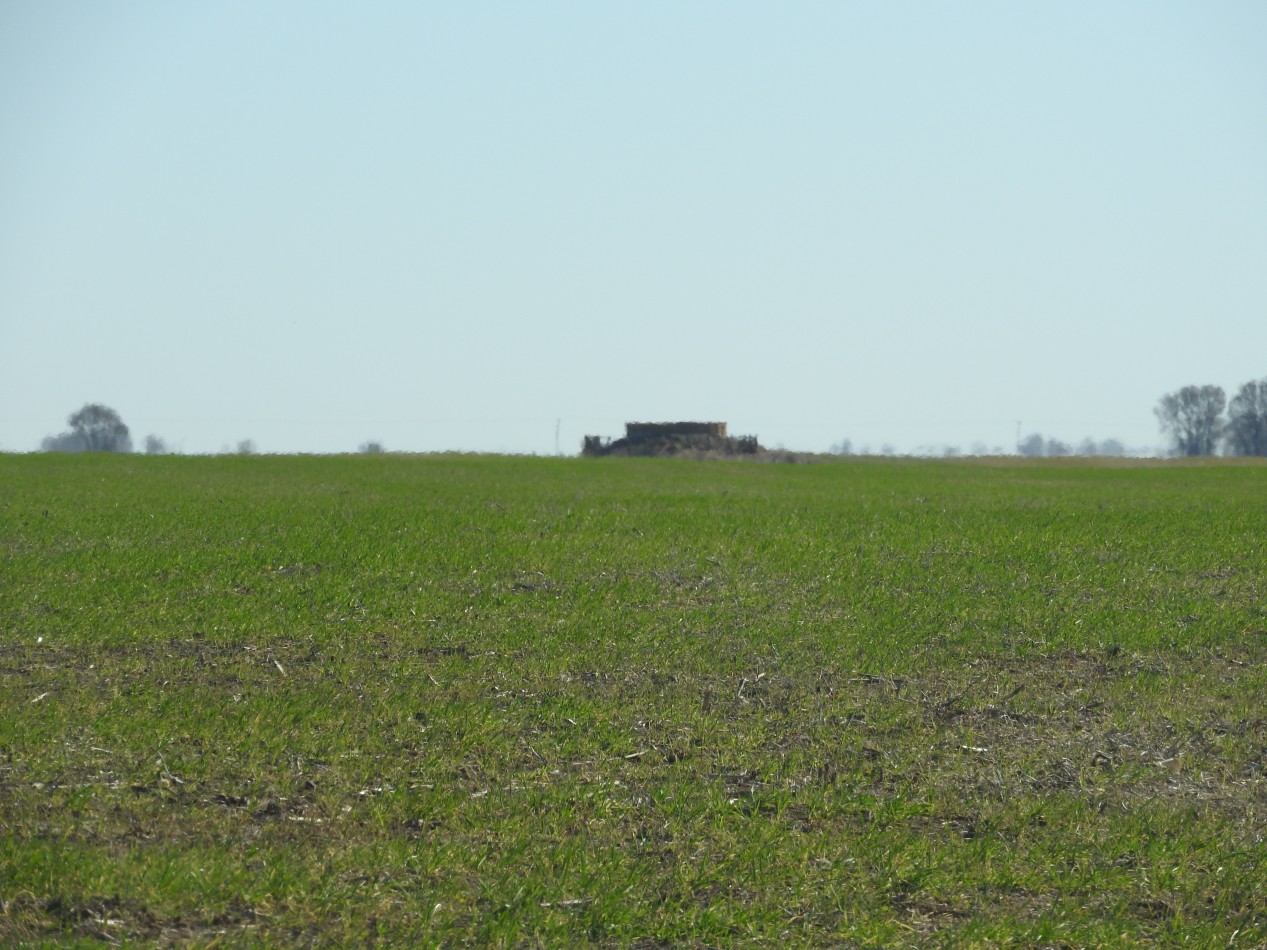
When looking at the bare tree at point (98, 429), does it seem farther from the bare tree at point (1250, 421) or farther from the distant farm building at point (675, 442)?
the bare tree at point (1250, 421)

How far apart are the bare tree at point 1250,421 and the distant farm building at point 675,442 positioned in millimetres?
81234

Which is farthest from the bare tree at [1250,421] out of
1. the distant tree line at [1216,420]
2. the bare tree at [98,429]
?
the bare tree at [98,429]

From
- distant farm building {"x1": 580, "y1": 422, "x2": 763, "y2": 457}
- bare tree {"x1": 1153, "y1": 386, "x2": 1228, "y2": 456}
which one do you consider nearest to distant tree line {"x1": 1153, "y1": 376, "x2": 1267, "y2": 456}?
bare tree {"x1": 1153, "y1": 386, "x2": 1228, "y2": 456}

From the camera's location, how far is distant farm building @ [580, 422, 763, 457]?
80500 millimetres

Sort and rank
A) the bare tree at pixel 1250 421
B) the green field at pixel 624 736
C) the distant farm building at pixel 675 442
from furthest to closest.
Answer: the bare tree at pixel 1250 421 → the distant farm building at pixel 675 442 → the green field at pixel 624 736

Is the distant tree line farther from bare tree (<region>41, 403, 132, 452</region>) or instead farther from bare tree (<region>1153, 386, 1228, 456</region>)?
bare tree (<region>41, 403, 132, 452</region>)

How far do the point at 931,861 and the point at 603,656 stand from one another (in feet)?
20.4

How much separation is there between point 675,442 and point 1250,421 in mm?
87212

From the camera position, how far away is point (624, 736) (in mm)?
11438

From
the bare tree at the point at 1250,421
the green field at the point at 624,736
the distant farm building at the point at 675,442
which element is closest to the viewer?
the green field at the point at 624,736

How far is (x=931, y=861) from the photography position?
8.73m

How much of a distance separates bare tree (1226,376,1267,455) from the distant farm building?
81.2 meters

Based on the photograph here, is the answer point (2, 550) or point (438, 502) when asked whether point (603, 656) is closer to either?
point (2, 550)

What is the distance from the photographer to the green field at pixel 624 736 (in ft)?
25.6
